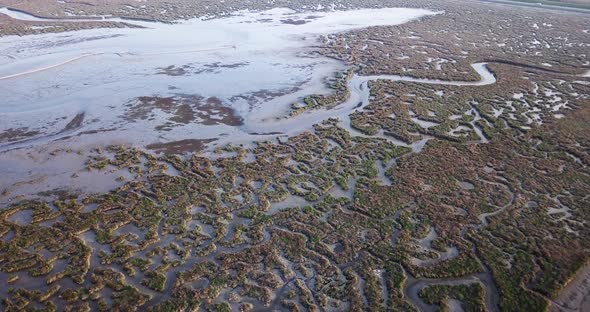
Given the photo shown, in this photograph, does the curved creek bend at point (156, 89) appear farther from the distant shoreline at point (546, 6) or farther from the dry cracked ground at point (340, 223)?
the distant shoreline at point (546, 6)

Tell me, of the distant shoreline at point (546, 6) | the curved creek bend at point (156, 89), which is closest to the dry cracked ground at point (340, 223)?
the curved creek bend at point (156, 89)

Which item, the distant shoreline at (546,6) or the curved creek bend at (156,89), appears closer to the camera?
the curved creek bend at (156,89)

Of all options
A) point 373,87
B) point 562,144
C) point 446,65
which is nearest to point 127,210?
point 373,87

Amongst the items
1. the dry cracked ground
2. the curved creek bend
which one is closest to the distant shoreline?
the curved creek bend

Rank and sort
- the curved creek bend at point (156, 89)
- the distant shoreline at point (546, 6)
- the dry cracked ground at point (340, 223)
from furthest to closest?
the distant shoreline at point (546, 6) → the curved creek bend at point (156, 89) → the dry cracked ground at point (340, 223)

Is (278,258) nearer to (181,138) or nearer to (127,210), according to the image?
(127,210)

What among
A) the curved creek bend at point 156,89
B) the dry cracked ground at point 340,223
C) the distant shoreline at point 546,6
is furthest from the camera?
the distant shoreline at point 546,6

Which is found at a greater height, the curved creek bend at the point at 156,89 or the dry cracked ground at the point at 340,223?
the curved creek bend at the point at 156,89
